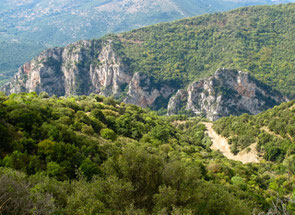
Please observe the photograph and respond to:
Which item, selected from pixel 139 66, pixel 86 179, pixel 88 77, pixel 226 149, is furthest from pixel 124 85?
pixel 86 179

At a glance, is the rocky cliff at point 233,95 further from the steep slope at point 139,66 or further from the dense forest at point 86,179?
the dense forest at point 86,179

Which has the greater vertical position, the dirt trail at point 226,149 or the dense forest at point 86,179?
the dense forest at point 86,179

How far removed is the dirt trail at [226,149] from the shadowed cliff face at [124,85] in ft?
149

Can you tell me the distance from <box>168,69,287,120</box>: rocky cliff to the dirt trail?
125 ft

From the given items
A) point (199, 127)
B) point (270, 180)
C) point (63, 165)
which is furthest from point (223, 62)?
point (63, 165)

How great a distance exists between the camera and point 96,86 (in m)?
192

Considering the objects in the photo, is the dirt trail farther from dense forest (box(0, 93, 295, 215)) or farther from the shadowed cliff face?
dense forest (box(0, 93, 295, 215))

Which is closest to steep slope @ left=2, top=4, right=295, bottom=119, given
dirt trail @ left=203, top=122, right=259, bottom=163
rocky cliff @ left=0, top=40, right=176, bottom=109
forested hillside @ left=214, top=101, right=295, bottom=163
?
rocky cliff @ left=0, top=40, right=176, bottom=109

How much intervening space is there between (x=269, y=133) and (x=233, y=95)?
255ft

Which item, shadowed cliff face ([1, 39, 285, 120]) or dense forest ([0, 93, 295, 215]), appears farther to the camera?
shadowed cliff face ([1, 39, 285, 120])

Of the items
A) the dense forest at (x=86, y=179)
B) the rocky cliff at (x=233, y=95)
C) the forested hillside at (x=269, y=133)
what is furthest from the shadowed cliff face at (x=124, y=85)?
the dense forest at (x=86, y=179)

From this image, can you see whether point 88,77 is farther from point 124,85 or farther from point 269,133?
point 269,133

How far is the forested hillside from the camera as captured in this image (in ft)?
219

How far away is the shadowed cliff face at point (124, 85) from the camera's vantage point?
147750 mm
